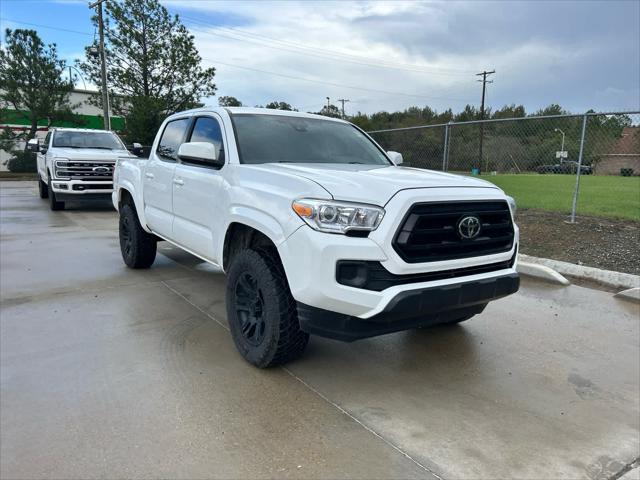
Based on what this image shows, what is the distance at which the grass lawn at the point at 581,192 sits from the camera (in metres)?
10.7

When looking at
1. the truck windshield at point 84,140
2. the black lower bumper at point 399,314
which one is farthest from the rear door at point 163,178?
the truck windshield at point 84,140

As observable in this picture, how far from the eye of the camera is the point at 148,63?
23.1 metres

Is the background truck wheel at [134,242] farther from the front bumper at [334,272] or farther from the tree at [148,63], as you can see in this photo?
the tree at [148,63]

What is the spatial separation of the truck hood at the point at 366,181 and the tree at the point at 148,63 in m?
21.0

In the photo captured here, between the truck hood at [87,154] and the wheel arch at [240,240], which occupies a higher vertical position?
the truck hood at [87,154]

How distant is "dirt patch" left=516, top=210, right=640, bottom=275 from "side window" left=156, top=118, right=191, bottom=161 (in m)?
5.26

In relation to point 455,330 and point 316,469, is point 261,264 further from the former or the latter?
point 455,330

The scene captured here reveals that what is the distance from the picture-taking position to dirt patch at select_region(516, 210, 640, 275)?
655cm

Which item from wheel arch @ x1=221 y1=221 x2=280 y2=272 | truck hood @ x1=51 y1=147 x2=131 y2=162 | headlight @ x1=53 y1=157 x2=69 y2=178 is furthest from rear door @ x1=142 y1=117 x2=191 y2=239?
headlight @ x1=53 y1=157 x2=69 y2=178

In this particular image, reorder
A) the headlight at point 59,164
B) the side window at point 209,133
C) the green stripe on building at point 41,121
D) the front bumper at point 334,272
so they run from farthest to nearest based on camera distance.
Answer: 1. the green stripe on building at point 41,121
2. the headlight at point 59,164
3. the side window at point 209,133
4. the front bumper at point 334,272

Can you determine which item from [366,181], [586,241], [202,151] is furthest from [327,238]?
[586,241]

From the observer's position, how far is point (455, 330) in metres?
4.39

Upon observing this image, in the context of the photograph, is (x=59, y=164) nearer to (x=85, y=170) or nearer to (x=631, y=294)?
(x=85, y=170)

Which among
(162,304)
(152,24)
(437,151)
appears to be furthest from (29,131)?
(162,304)
